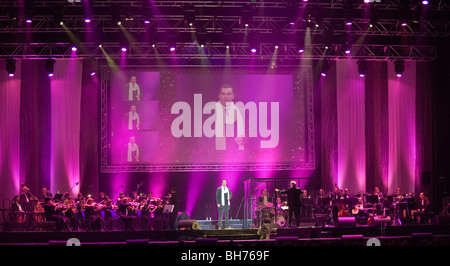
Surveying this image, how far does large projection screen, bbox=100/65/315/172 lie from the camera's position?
22234mm

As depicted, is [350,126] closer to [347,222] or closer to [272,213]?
[272,213]

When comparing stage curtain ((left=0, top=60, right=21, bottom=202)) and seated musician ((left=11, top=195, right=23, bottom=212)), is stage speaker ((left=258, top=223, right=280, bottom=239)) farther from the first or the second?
stage curtain ((left=0, top=60, right=21, bottom=202))

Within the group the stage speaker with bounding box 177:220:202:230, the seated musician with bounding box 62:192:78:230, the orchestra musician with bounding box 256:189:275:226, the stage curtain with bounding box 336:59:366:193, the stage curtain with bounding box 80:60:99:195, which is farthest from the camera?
the stage curtain with bounding box 336:59:366:193

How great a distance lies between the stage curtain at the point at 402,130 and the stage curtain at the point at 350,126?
1049 mm

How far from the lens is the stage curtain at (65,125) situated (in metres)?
21.8

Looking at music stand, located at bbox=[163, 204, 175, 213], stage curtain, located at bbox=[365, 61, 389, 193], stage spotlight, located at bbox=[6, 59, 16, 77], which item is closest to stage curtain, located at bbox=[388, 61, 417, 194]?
stage curtain, located at bbox=[365, 61, 389, 193]

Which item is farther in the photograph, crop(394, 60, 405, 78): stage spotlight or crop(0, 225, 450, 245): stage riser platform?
crop(394, 60, 405, 78): stage spotlight

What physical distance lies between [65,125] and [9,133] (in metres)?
2.00

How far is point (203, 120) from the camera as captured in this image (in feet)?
73.6

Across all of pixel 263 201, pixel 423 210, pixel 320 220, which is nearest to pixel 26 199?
pixel 263 201

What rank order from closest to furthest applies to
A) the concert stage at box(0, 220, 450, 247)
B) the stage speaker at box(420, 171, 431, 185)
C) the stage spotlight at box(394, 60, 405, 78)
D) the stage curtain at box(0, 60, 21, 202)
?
the concert stage at box(0, 220, 450, 247) → the stage speaker at box(420, 171, 431, 185) → the stage spotlight at box(394, 60, 405, 78) → the stage curtain at box(0, 60, 21, 202)

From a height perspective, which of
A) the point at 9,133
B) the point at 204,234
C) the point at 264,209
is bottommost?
the point at 204,234

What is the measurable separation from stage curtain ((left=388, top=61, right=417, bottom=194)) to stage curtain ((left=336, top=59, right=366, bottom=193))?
1.05m

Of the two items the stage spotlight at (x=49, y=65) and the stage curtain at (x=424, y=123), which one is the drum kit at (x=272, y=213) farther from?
the stage spotlight at (x=49, y=65)
